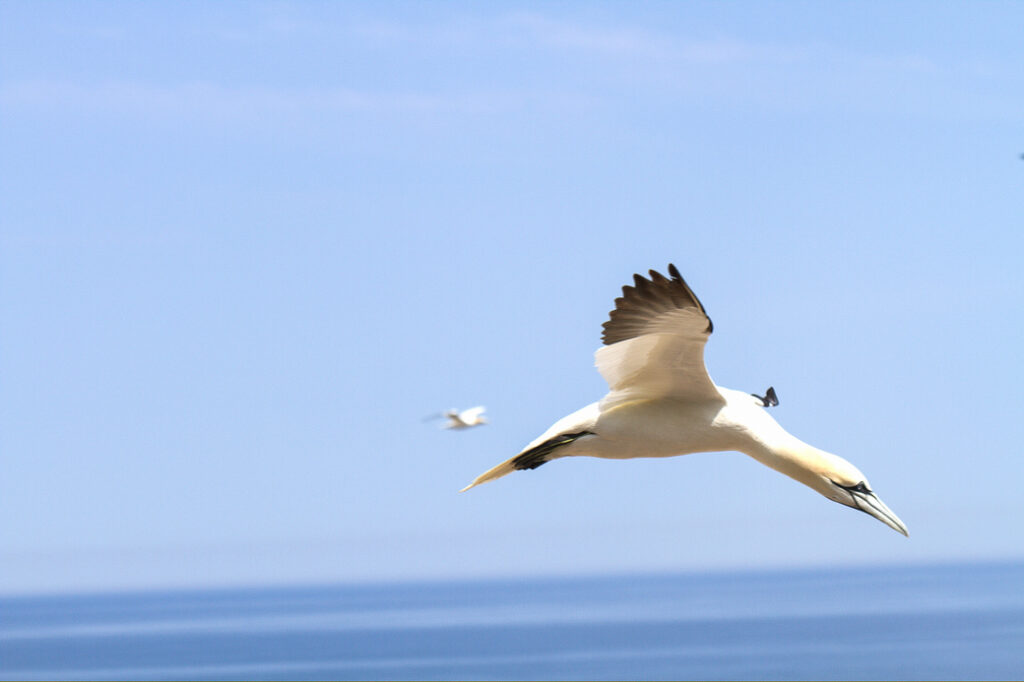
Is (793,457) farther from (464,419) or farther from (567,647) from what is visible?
(567,647)

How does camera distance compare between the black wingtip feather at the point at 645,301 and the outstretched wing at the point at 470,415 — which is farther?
the outstretched wing at the point at 470,415

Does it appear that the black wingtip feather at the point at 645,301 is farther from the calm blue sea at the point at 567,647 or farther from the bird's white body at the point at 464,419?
the calm blue sea at the point at 567,647

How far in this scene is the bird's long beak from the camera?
9.02m

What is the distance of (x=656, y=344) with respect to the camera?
9.21 m

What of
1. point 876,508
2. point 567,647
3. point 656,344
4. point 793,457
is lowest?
point 876,508

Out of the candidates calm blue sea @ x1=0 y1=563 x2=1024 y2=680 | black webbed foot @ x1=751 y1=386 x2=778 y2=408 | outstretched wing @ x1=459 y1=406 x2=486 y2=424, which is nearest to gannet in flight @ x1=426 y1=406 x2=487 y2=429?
outstretched wing @ x1=459 y1=406 x2=486 y2=424

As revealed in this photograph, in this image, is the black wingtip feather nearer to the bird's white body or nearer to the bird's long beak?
the bird's long beak

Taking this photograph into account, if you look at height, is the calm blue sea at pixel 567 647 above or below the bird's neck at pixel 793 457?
above

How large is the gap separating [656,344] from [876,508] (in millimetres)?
1603

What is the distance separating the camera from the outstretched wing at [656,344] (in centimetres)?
902

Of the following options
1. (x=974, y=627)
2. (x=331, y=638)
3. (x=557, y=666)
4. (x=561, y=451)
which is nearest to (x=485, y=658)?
(x=557, y=666)

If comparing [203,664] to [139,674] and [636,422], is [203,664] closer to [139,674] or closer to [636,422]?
[139,674]

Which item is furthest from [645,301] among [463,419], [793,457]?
[463,419]

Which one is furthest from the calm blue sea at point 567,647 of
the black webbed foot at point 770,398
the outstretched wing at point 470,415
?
the black webbed foot at point 770,398
